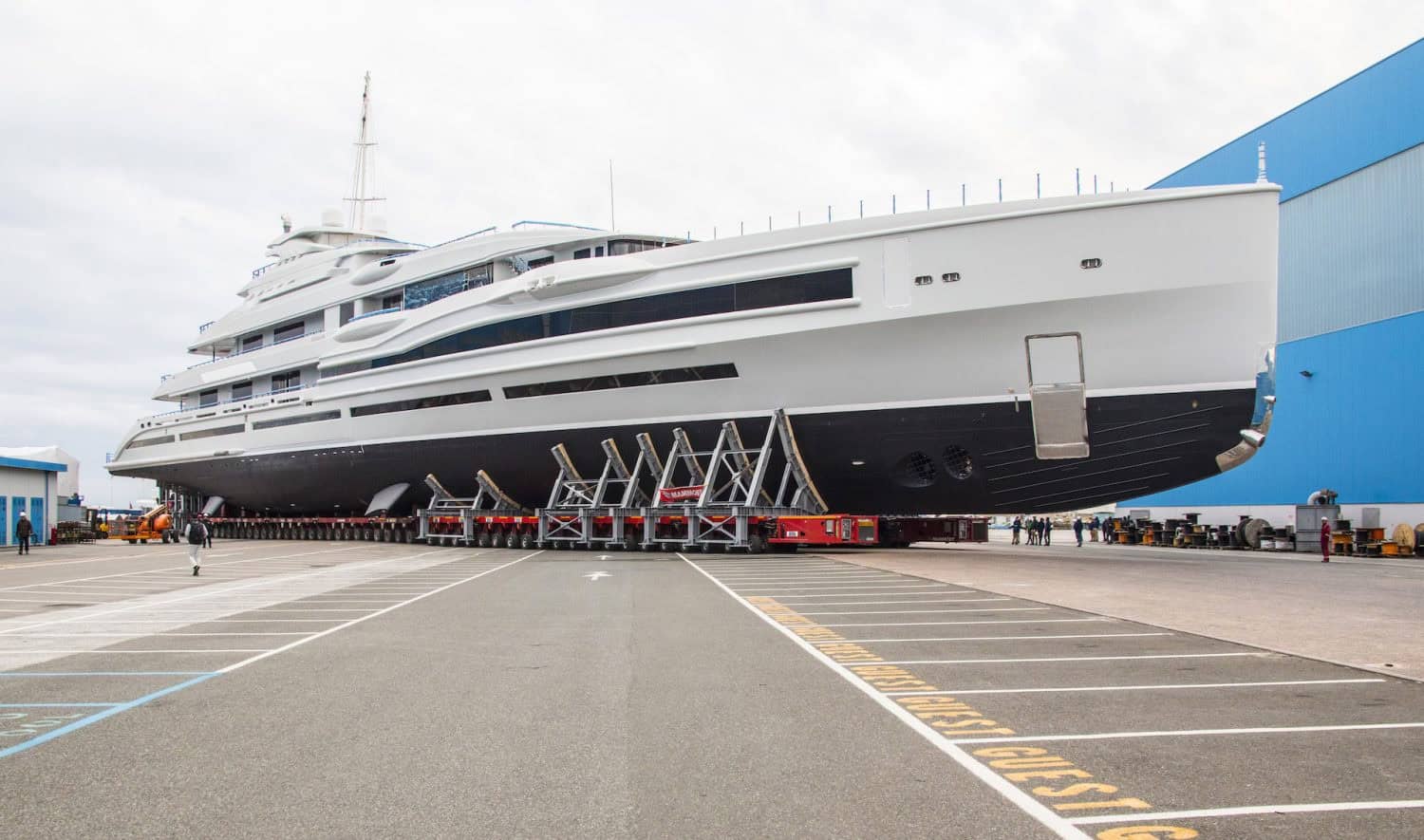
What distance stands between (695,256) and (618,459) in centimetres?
608

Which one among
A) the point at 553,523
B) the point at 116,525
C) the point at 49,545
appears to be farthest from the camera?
the point at 116,525

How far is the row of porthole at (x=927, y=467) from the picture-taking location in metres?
22.3

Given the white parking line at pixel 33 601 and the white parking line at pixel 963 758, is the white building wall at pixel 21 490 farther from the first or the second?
the white parking line at pixel 963 758

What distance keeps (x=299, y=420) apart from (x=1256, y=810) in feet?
128

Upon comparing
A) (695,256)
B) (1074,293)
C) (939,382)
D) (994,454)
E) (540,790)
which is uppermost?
(695,256)

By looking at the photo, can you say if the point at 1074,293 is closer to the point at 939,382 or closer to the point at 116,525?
the point at 939,382

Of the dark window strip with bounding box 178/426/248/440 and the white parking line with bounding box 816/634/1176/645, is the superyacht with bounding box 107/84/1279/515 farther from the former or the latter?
the dark window strip with bounding box 178/426/248/440

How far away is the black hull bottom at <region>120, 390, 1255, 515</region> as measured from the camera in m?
20.0

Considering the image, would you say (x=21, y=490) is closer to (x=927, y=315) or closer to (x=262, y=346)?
(x=262, y=346)

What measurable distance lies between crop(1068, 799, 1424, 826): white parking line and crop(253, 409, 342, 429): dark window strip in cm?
3522

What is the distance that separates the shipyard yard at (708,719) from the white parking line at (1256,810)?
0.05 feet

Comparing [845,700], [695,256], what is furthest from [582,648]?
[695,256]

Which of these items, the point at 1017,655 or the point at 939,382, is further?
the point at 939,382

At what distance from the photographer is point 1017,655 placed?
8.66m
